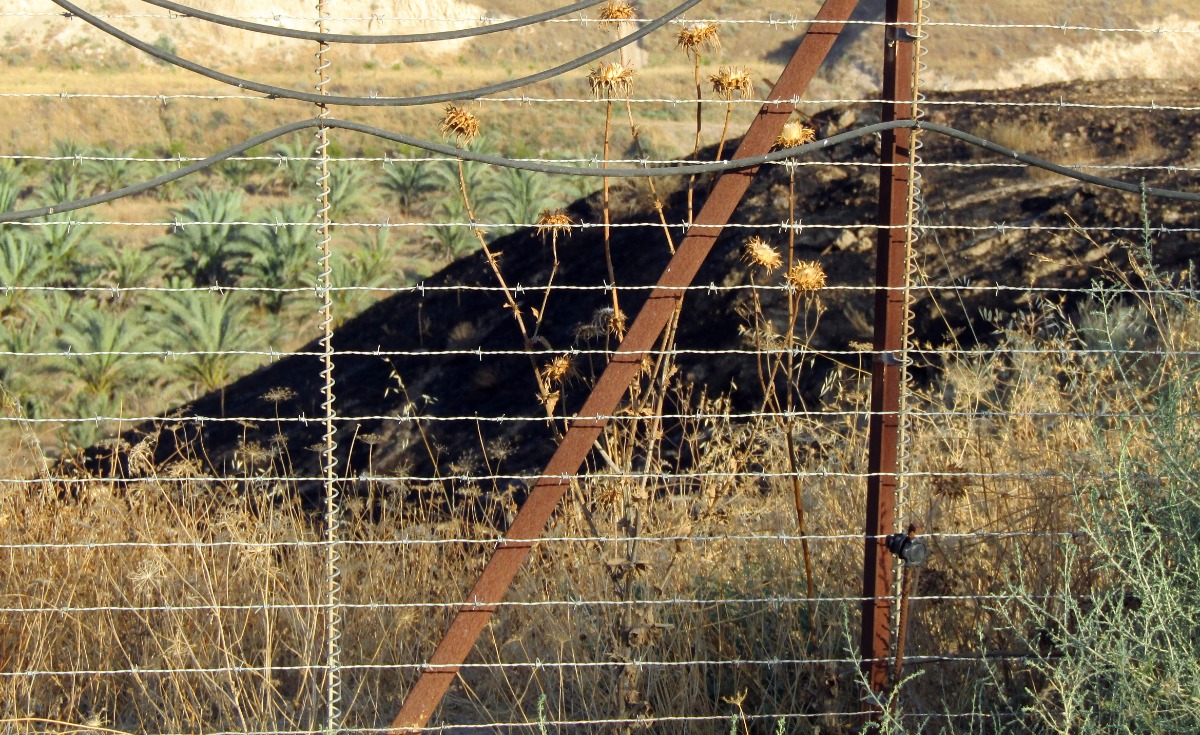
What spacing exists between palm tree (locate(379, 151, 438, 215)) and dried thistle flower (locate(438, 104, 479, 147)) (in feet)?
66.0

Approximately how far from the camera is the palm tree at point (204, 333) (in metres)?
13.8

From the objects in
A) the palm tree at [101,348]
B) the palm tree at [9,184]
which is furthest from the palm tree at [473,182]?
the palm tree at [101,348]

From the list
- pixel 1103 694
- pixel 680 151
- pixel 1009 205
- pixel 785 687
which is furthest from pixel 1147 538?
pixel 680 151

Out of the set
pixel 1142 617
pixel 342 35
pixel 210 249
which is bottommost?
pixel 210 249

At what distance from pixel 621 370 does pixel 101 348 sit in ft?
Result: 39.1

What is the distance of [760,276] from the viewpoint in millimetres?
8344

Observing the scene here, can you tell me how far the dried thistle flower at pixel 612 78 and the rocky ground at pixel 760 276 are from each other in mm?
4042

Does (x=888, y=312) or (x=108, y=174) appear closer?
(x=888, y=312)

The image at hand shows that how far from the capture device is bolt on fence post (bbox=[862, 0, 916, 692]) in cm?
265

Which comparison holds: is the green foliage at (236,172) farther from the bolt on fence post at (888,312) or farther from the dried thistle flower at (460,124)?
the bolt on fence post at (888,312)

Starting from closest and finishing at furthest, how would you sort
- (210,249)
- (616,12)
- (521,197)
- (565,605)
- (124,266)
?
(616,12)
(565,605)
(124,266)
(210,249)
(521,197)

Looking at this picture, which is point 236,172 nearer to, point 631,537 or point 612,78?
point 612,78

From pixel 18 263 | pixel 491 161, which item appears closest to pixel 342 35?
pixel 491 161

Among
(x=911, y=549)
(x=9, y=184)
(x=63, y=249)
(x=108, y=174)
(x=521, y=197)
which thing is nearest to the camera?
(x=911, y=549)
